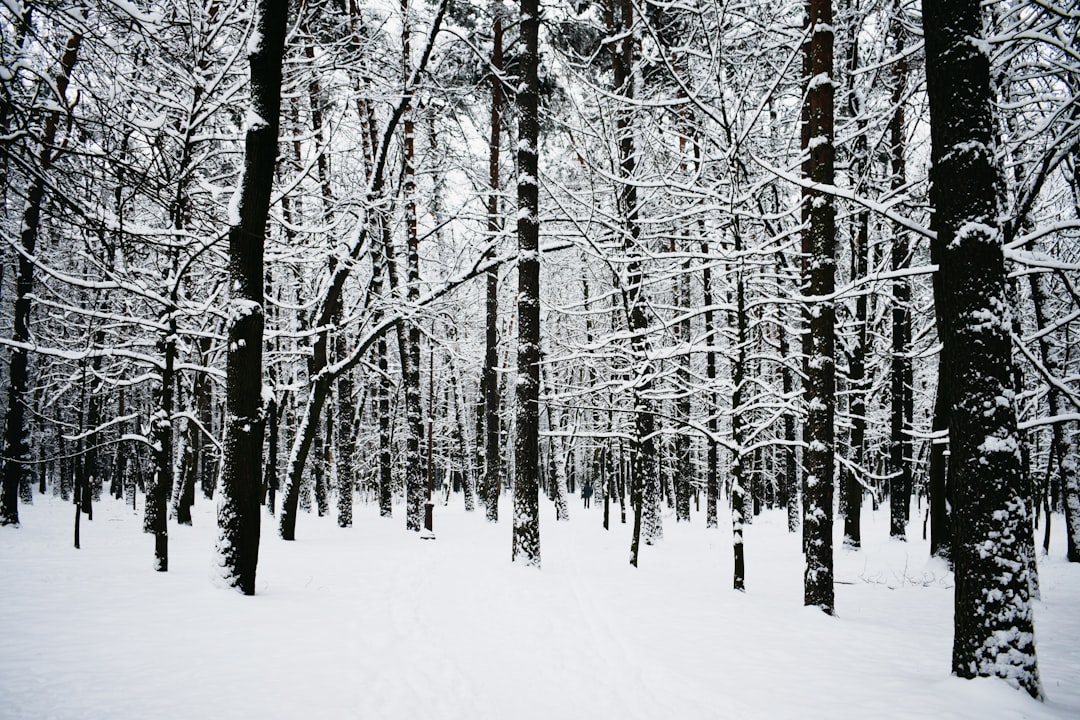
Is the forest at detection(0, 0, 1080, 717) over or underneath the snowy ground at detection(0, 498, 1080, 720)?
over

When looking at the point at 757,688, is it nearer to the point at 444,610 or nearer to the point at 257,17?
the point at 444,610

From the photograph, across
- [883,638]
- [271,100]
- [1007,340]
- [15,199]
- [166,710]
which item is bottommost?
[883,638]

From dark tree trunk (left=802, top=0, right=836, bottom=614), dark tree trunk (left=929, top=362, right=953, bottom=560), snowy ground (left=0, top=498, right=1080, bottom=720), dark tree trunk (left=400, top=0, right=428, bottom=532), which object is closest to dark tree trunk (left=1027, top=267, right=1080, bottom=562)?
dark tree trunk (left=929, top=362, right=953, bottom=560)

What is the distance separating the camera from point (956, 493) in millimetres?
4172

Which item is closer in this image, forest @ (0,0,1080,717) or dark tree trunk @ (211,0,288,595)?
forest @ (0,0,1080,717)

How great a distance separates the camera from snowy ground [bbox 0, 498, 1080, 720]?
3.84 meters

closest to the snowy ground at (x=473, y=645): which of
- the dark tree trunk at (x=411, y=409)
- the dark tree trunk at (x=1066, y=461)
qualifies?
the dark tree trunk at (x=1066, y=461)

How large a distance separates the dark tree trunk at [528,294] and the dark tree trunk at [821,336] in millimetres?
4659

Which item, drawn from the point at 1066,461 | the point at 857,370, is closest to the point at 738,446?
the point at 857,370

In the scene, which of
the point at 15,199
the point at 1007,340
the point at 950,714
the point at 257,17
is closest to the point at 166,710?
the point at 950,714

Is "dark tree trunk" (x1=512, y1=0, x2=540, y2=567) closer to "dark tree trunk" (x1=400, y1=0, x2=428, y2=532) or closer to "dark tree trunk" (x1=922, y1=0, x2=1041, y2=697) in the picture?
"dark tree trunk" (x1=400, y1=0, x2=428, y2=532)

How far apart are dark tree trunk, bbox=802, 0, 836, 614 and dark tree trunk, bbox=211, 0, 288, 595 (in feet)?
23.6

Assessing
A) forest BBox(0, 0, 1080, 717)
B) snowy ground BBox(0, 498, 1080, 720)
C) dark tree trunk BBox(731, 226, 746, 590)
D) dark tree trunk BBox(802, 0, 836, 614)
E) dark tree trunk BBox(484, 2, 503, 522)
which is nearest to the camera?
snowy ground BBox(0, 498, 1080, 720)

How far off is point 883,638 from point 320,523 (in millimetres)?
16899
